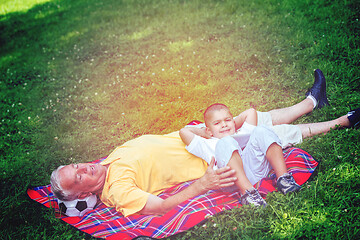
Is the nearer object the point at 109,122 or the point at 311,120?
the point at 311,120

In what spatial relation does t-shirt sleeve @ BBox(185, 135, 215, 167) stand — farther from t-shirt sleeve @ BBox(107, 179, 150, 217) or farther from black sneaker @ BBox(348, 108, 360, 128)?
black sneaker @ BBox(348, 108, 360, 128)

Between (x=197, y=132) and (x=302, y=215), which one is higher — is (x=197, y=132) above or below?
above

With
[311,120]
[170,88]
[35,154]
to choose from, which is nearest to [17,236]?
[35,154]

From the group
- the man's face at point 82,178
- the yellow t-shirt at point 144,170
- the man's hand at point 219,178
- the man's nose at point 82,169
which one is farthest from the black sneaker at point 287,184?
the man's nose at point 82,169

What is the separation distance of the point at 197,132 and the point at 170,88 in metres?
2.34

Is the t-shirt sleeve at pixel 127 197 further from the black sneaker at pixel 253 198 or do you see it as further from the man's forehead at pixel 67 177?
the black sneaker at pixel 253 198

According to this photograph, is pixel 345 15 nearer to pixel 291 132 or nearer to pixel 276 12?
pixel 276 12

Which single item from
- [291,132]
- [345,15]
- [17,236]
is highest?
[345,15]

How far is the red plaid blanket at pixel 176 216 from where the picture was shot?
331 centimetres

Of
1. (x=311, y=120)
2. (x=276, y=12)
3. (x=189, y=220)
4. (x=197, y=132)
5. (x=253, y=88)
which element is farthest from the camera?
(x=276, y=12)

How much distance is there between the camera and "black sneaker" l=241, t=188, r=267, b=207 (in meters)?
3.19

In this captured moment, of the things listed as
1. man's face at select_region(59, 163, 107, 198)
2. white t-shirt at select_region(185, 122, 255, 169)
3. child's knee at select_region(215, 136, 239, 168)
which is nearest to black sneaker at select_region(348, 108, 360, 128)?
white t-shirt at select_region(185, 122, 255, 169)

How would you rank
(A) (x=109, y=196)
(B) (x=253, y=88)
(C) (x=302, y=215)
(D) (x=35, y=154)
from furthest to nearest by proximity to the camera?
Answer: (B) (x=253, y=88) < (D) (x=35, y=154) < (A) (x=109, y=196) < (C) (x=302, y=215)

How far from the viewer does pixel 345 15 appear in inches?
258
